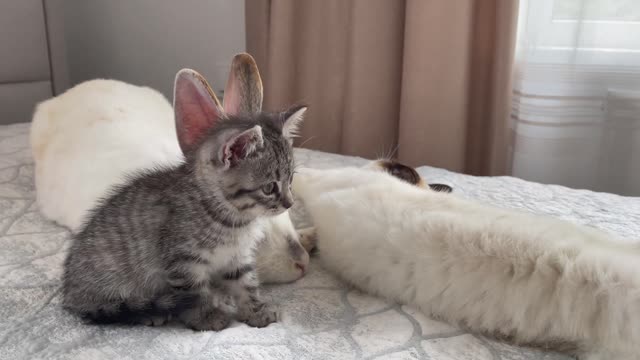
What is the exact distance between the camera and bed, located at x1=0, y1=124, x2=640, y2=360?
0.96 metres

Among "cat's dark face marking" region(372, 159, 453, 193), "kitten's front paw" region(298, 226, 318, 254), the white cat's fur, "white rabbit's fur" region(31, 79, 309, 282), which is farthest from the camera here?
"cat's dark face marking" region(372, 159, 453, 193)

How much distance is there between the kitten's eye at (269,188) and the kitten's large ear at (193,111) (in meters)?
0.16

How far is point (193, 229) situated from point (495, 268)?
0.51 meters

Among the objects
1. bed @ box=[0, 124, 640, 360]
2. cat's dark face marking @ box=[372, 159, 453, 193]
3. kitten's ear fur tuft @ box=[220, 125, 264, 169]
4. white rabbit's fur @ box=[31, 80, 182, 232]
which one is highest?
kitten's ear fur tuft @ box=[220, 125, 264, 169]

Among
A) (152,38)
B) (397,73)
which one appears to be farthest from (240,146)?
(152,38)

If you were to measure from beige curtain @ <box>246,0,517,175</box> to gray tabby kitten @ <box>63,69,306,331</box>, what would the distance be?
1367mm

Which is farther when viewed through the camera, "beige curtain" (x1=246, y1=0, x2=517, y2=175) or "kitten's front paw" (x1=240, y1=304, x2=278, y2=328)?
"beige curtain" (x1=246, y1=0, x2=517, y2=175)

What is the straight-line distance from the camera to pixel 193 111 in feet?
3.62

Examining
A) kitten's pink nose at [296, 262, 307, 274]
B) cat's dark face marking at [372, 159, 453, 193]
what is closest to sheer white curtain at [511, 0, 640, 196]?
cat's dark face marking at [372, 159, 453, 193]

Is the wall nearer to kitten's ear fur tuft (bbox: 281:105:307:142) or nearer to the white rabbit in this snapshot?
the white rabbit

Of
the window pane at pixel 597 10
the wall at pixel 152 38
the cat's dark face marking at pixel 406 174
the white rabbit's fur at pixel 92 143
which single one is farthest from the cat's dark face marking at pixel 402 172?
the wall at pixel 152 38

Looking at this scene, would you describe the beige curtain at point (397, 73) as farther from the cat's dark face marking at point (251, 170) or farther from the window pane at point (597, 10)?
the cat's dark face marking at point (251, 170)

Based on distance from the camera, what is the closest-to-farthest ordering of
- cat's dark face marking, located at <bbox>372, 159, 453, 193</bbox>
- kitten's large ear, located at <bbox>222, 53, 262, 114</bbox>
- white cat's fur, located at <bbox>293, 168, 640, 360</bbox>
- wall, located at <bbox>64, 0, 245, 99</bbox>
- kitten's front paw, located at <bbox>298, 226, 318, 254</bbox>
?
white cat's fur, located at <bbox>293, 168, 640, 360</bbox>, kitten's large ear, located at <bbox>222, 53, 262, 114</bbox>, kitten's front paw, located at <bbox>298, 226, 318, 254</bbox>, cat's dark face marking, located at <bbox>372, 159, 453, 193</bbox>, wall, located at <bbox>64, 0, 245, 99</bbox>

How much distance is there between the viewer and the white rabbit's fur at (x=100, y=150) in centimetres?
127
